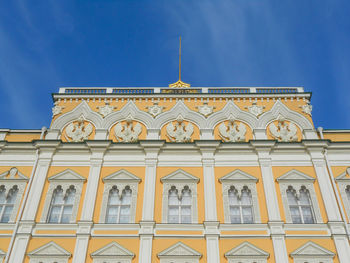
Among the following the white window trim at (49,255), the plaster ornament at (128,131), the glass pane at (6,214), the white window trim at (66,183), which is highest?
the plaster ornament at (128,131)

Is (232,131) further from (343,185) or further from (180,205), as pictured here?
(343,185)

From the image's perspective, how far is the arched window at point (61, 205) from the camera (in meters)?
19.1

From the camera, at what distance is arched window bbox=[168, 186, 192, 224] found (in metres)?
19.1

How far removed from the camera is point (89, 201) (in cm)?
1933

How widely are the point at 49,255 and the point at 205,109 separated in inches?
485

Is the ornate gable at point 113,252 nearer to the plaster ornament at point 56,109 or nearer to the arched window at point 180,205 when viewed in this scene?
the arched window at point 180,205

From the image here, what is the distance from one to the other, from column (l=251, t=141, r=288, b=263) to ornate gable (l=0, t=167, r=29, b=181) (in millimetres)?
12818

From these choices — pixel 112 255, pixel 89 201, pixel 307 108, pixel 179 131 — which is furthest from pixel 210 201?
pixel 307 108

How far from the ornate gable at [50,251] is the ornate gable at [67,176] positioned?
3.61m

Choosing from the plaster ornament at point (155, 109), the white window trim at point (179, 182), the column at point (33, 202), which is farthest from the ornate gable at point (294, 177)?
the column at point (33, 202)

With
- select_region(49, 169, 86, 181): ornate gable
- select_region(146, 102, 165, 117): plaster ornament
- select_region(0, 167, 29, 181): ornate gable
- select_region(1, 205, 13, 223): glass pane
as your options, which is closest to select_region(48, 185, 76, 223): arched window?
select_region(49, 169, 86, 181): ornate gable

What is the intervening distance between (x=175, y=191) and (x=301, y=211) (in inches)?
259

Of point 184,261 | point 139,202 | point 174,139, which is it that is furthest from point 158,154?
point 184,261

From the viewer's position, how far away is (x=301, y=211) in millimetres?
19250
